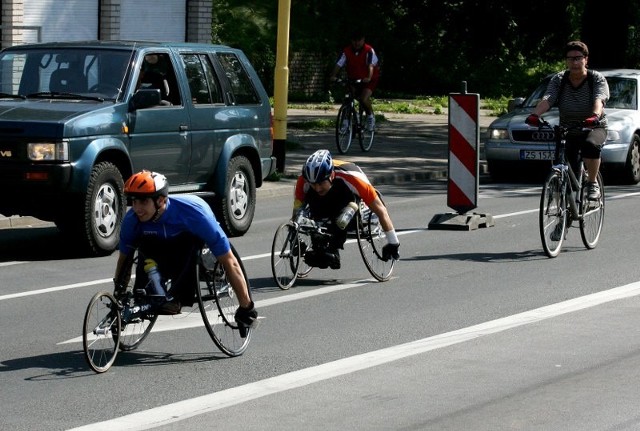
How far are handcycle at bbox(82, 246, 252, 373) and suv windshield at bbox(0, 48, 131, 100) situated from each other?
5028mm

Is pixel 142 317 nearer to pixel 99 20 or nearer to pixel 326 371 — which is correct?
pixel 326 371

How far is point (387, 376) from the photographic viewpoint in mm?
8484

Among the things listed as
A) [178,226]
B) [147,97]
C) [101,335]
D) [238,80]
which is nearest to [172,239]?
[178,226]

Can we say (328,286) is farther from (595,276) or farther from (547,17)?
(547,17)

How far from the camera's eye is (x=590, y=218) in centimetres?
1420

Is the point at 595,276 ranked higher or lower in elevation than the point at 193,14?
lower

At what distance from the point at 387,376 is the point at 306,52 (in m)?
35.9

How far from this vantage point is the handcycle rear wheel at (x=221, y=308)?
8.95 metres

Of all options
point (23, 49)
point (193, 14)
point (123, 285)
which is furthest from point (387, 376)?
point (193, 14)

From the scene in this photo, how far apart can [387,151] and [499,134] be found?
3.28m

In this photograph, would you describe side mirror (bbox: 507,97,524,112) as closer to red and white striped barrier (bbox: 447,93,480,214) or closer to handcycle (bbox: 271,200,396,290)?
red and white striped barrier (bbox: 447,93,480,214)

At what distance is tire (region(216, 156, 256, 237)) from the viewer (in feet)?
49.2

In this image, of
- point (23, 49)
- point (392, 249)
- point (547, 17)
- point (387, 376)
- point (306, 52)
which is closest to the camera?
point (387, 376)

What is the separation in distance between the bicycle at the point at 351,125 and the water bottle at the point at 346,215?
37.7 ft
